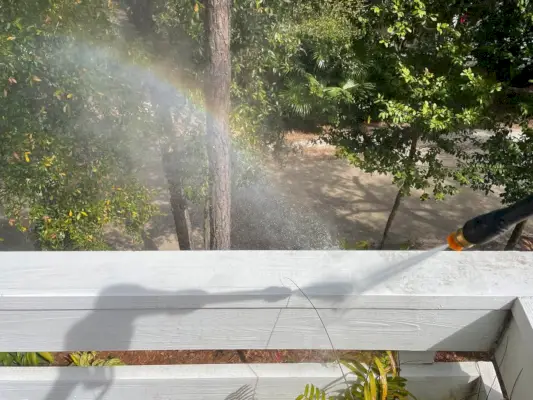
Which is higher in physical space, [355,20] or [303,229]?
[355,20]

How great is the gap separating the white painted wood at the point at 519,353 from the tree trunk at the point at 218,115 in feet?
10.4

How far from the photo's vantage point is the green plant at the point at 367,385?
1601 mm

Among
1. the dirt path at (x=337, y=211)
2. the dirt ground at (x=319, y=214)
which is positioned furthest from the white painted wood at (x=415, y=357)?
the dirt path at (x=337, y=211)

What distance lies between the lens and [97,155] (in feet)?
14.0

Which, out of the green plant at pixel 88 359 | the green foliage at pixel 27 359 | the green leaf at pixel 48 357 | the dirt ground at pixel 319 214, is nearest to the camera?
the green plant at pixel 88 359

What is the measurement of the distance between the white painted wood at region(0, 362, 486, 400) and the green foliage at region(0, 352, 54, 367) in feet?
5.61

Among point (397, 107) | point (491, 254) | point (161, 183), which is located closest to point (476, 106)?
point (397, 107)

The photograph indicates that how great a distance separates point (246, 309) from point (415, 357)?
Answer: 0.65 meters

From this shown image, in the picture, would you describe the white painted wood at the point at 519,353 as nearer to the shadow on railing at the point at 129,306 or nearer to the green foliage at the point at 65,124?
the shadow on railing at the point at 129,306

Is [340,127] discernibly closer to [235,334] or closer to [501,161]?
[501,161]

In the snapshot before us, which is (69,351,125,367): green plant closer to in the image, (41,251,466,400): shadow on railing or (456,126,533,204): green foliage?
(41,251,466,400): shadow on railing

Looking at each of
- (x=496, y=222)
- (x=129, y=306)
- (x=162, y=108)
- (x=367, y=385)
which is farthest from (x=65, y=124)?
(x=496, y=222)

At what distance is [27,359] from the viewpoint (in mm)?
3180

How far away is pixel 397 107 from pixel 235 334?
13.1ft
